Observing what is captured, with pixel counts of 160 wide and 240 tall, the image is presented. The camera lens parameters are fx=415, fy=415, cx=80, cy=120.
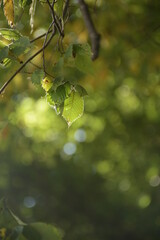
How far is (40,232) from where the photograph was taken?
43.7 inches

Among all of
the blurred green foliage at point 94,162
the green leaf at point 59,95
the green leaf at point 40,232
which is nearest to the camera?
the green leaf at point 59,95

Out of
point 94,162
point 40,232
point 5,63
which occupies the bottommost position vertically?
point 94,162

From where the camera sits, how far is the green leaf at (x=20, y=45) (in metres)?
0.98

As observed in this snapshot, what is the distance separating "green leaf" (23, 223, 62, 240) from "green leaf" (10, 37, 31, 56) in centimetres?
46

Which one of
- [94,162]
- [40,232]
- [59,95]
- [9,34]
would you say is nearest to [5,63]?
[9,34]

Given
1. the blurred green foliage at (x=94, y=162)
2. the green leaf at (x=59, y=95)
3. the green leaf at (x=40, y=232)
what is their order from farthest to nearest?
1. the blurred green foliage at (x=94, y=162)
2. the green leaf at (x=40, y=232)
3. the green leaf at (x=59, y=95)

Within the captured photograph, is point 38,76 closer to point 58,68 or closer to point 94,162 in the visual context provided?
Result: point 58,68

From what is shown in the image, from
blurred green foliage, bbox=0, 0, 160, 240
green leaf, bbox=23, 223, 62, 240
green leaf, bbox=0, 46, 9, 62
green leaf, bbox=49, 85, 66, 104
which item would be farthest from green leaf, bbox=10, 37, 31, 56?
blurred green foliage, bbox=0, 0, 160, 240

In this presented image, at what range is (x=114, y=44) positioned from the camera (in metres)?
3.37

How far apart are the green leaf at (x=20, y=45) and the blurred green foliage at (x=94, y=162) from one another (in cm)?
289

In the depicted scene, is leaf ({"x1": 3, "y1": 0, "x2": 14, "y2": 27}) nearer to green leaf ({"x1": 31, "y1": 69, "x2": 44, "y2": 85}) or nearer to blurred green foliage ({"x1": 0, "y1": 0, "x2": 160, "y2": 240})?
green leaf ({"x1": 31, "y1": 69, "x2": 44, "y2": 85})

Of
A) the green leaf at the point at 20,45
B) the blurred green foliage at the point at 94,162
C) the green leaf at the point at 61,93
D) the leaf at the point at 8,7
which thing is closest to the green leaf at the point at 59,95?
the green leaf at the point at 61,93

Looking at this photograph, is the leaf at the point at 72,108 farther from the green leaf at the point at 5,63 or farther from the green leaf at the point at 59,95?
the green leaf at the point at 5,63

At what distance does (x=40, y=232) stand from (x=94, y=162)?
15.4 feet
